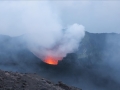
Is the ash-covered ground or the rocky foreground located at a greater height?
the ash-covered ground

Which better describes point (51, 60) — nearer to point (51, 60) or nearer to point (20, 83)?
point (51, 60)

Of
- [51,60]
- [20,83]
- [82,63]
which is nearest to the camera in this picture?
[20,83]

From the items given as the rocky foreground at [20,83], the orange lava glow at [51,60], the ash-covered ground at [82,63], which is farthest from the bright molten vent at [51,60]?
the rocky foreground at [20,83]

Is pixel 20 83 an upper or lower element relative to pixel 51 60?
lower

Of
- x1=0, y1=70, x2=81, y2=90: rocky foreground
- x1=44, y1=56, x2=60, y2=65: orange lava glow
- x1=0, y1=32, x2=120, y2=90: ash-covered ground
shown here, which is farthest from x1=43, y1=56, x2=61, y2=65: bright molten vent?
x1=0, y1=70, x2=81, y2=90: rocky foreground

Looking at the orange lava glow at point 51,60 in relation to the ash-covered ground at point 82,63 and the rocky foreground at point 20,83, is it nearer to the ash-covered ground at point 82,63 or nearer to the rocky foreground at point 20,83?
the ash-covered ground at point 82,63

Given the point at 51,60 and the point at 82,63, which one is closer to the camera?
the point at 51,60

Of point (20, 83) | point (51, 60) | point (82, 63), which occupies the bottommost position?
point (20, 83)

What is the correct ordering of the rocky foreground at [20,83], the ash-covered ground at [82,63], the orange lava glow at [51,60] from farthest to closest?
the orange lava glow at [51,60] < the ash-covered ground at [82,63] < the rocky foreground at [20,83]

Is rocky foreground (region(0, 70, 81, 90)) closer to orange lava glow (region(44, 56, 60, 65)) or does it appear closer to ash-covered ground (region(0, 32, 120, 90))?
ash-covered ground (region(0, 32, 120, 90))

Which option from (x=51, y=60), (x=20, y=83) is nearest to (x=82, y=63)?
(x=51, y=60)

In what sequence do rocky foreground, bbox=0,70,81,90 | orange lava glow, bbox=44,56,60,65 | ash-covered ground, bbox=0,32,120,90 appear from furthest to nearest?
orange lava glow, bbox=44,56,60,65, ash-covered ground, bbox=0,32,120,90, rocky foreground, bbox=0,70,81,90

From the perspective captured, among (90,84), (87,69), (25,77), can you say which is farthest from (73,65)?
(25,77)

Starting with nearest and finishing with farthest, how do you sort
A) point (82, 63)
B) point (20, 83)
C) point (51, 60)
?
point (20, 83) < point (51, 60) < point (82, 63)
